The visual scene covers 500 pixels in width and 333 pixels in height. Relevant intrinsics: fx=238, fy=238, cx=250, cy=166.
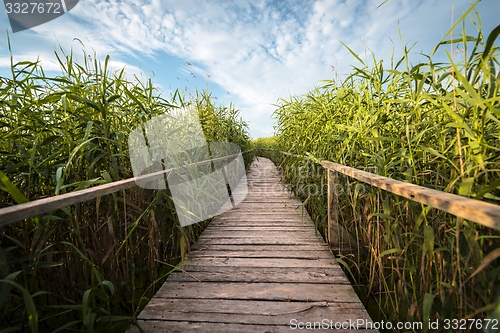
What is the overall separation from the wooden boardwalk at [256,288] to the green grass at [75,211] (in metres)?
0.20

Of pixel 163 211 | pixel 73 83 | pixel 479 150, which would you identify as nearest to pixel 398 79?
pixel 479 150

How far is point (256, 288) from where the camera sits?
5.08 ft

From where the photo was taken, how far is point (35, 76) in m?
1.37

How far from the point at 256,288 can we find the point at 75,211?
3.70 feet

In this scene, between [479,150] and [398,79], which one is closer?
[479,150]

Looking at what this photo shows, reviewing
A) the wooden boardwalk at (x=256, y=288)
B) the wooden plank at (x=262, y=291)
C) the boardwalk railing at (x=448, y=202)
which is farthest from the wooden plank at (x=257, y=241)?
the boardwalk railing at (x=448, y=202)

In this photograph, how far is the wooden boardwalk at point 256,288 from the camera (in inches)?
49.1

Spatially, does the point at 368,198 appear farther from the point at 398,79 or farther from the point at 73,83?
the point at 73,83

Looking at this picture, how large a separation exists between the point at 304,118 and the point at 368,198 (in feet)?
5.95

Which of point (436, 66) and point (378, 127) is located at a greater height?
point (436, 66)

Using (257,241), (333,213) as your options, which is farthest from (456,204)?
(257,241)

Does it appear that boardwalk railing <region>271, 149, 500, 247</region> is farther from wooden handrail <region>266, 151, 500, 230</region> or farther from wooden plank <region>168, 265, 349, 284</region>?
wooden plank <region>168, 265, 349, 284</region>

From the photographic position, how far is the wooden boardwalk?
1.25 metres

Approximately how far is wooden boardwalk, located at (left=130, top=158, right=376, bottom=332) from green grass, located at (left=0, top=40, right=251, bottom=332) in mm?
203
